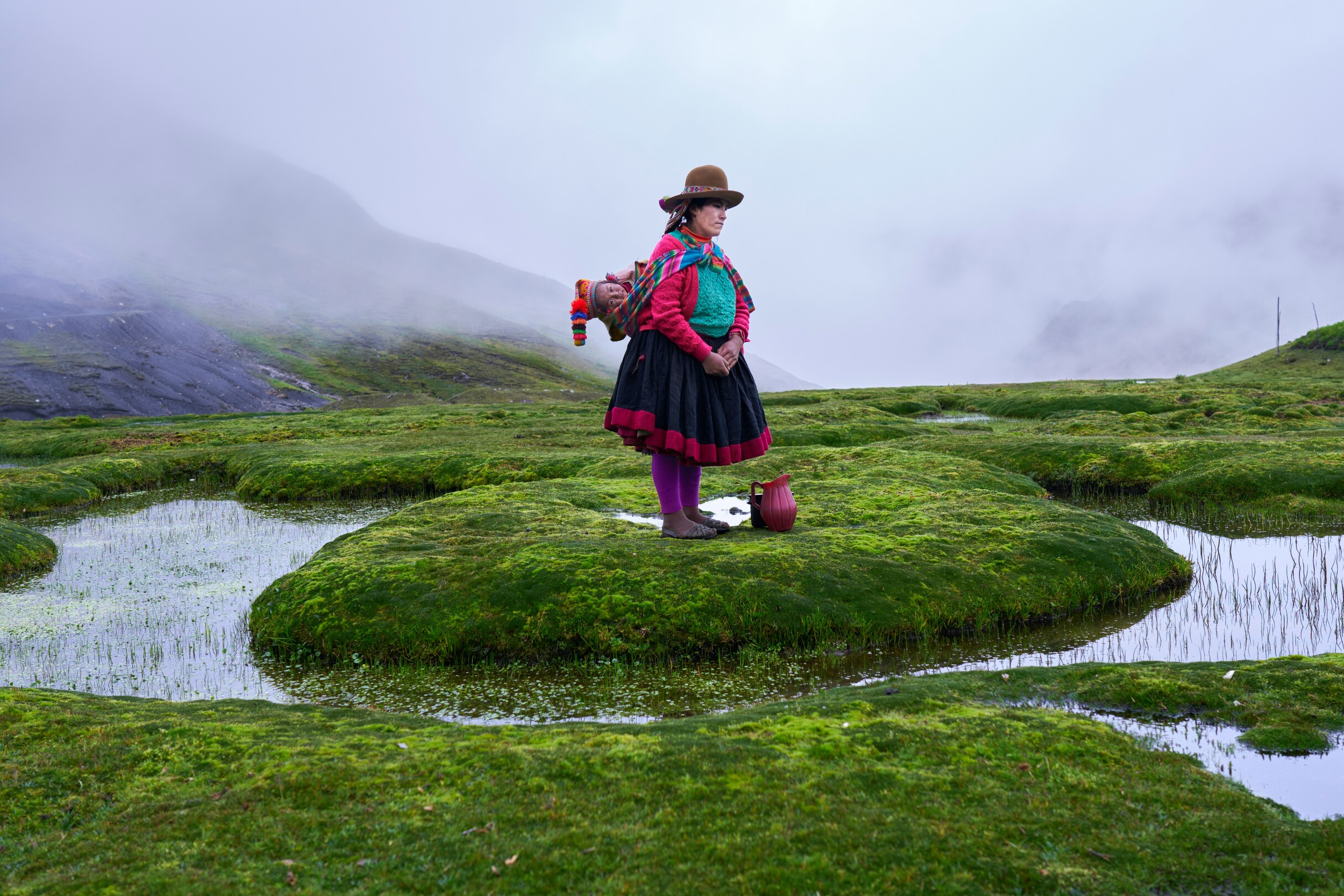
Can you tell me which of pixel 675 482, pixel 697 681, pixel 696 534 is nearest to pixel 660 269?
pixel 675 482

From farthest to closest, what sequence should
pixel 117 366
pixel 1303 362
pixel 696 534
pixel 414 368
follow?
pixel 414 368 < pixel 117 366 < pixel 1303 362 < pixel 696 534

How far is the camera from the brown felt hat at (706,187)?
32.5ft

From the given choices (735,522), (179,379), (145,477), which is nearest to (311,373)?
(179,379)

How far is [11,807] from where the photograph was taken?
4543 mm

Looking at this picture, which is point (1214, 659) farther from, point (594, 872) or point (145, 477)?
point (145, 477)

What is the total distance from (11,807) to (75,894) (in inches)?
57.2

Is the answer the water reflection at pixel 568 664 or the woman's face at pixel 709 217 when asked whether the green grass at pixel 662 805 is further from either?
the woman's face at pixel 709 217

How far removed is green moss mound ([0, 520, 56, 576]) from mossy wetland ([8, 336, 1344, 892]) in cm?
8

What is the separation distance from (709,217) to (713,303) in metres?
1.05

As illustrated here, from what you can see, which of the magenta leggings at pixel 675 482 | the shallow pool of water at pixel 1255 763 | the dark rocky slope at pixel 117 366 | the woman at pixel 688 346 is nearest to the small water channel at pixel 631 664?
the shallow pool of water at pixel 1255 763

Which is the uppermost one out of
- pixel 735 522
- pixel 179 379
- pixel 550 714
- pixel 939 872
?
pixel 179 379

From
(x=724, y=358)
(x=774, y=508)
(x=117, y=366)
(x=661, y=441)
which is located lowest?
(x=774, y=508)

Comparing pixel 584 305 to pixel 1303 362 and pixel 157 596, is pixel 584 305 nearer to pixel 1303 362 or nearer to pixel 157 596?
pixel 157 596

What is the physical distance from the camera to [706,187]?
32.8ft
